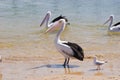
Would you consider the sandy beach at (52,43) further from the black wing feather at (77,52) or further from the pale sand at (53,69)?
the black wing feather at (77,52)

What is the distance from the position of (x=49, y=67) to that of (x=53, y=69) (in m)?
0.25

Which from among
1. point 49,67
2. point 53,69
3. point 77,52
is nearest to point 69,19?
point 77,52

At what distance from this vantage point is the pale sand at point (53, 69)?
8.41 m

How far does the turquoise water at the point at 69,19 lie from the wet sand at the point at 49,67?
1628 millimetres

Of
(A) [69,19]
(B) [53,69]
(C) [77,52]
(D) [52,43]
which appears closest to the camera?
(B) [53,69]

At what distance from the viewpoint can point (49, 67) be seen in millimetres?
9617

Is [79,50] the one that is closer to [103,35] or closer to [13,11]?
[103,35]

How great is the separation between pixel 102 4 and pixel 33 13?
686 centimetres

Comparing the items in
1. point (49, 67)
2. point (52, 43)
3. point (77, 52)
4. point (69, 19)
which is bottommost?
point (69, 19)

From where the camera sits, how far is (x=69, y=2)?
27062 millimetres

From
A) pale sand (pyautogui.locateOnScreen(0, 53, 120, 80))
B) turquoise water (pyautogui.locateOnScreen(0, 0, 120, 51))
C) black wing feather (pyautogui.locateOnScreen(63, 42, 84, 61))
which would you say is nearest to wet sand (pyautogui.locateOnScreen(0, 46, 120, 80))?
pale sand (pyautogui.locateOnScreen(0, 53, 120, 80))

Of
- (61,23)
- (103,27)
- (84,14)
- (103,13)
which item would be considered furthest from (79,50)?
(103,13)

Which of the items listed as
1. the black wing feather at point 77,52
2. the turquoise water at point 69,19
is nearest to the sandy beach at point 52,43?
the turquoise water at point 69,19

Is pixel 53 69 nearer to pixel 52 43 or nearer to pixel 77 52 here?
pixel 77 52
